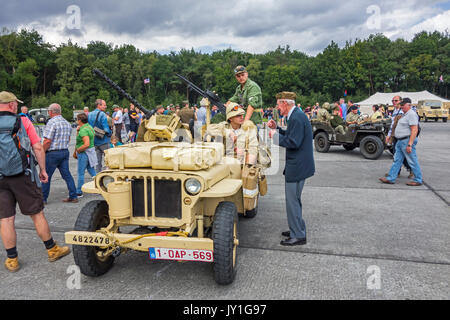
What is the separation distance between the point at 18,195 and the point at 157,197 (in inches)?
66.0

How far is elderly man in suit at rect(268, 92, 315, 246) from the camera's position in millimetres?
4004

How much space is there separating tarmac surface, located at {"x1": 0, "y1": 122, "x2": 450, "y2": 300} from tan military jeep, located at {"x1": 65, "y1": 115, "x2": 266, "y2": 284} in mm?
288

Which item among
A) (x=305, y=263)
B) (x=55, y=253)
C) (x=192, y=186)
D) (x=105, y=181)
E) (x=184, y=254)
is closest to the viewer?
(x=184, y=254)

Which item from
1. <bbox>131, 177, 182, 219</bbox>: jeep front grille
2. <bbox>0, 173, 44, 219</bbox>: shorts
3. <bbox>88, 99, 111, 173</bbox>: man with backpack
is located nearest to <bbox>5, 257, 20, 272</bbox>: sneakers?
<bbox>0, 173, 44, 219</bbox>: shorts

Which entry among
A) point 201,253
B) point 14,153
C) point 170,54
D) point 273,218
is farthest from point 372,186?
point 170,54

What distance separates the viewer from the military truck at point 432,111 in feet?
105

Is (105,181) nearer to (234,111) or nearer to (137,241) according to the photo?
(137,241)

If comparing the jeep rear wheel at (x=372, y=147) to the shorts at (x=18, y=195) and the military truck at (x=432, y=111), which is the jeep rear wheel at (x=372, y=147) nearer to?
the shorts at (x=18, y=195)

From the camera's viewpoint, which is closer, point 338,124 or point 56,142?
point 56,142

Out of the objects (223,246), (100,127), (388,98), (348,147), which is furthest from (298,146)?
(388,98)

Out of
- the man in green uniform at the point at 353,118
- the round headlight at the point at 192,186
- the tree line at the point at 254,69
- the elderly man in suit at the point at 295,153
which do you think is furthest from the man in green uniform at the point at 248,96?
the tree line at the point at 254,69

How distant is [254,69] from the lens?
84188 millimetres

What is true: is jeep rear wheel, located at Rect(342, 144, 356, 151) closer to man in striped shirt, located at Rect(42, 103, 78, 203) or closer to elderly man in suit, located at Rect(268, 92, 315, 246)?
elderly man in suit, located at Rect(268, 92, 315, 246)
